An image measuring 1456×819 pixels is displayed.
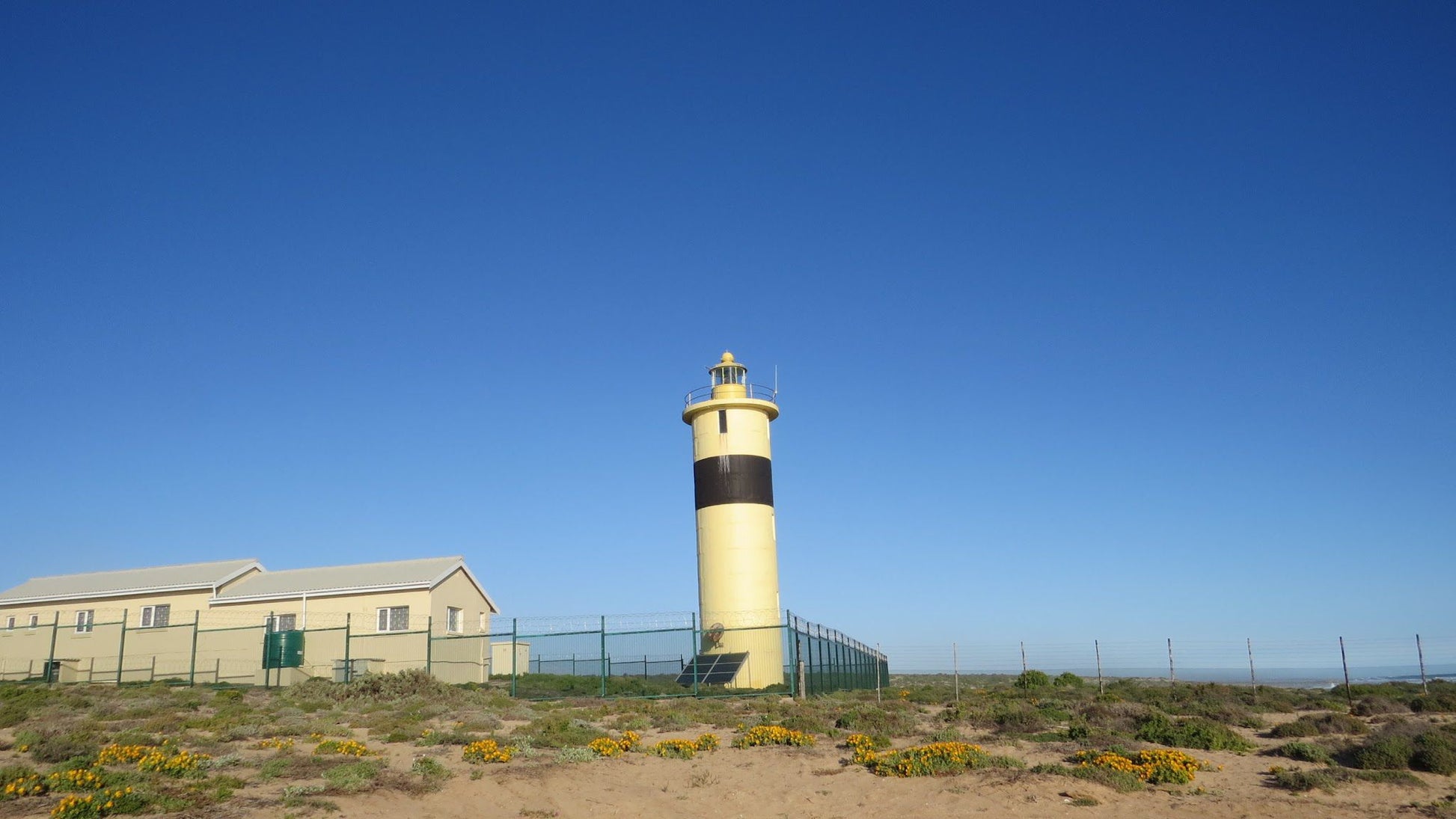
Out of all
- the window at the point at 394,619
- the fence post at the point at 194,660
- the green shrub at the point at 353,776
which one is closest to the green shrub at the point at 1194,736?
the green shrub at the point at 353,776

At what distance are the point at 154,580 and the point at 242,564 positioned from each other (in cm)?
300

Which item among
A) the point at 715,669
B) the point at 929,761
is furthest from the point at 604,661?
the point at 929,761

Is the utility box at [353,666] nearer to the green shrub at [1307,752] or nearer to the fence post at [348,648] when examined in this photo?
the fence post at [348,648]

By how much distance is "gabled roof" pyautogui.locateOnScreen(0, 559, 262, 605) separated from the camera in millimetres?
36188

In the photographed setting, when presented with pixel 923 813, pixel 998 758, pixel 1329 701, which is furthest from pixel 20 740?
pixel 1329 701

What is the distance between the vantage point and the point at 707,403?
32.2m

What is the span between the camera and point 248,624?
35.3 meters

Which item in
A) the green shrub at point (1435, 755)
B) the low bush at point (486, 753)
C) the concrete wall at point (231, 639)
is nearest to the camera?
the green shrub at point (1435, 755)

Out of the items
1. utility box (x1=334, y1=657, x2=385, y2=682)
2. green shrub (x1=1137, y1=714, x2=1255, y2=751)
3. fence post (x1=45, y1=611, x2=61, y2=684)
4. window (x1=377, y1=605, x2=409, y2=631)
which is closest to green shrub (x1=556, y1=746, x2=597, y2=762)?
green shrub (x1=1137, y1=714, x2=1255, y2=751)

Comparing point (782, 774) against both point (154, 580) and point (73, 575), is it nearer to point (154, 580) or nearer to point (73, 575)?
point (154, 580)

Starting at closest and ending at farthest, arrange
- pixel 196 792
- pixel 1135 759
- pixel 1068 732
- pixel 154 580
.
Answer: pixel 196 792
pixel 1135 759
pixel 1068 732
pixel 154 580

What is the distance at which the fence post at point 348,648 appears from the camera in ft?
97.7

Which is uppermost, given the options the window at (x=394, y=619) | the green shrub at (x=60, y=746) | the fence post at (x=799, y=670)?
the window at (x=394, y=619)

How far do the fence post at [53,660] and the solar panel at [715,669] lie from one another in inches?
773
